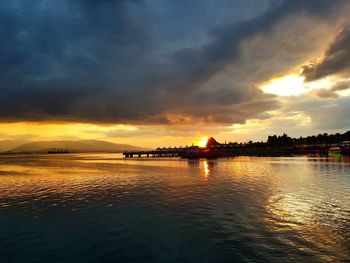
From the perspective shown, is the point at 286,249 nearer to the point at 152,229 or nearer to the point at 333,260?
the point at 333,260

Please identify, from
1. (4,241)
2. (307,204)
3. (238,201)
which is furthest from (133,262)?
(307,204)

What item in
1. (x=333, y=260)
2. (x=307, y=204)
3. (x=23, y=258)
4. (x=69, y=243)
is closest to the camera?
(x=333, y=260)

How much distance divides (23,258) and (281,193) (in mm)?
26776

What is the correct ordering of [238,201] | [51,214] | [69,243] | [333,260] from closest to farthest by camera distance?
1. [333,260]
2. [69,243]
3. [51,214]
4. [238,201]

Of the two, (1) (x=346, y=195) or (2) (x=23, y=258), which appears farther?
(1) (x=346, y=195)

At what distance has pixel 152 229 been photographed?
63.0ft

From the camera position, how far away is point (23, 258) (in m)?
14.4

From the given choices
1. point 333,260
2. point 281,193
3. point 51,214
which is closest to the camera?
point 333,260

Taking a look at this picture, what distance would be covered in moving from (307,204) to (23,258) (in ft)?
75.7

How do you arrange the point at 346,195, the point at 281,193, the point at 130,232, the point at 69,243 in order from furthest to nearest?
the point at 281,193 < the point at 346,195 < the point at 130,232 < the point at 69,243

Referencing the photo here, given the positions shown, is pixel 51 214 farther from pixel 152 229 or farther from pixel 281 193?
pixel 281 193

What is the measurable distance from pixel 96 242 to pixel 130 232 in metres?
2.61

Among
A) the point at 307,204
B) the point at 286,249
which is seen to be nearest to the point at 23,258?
the point at 286,249

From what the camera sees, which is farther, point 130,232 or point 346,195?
point 346,195
